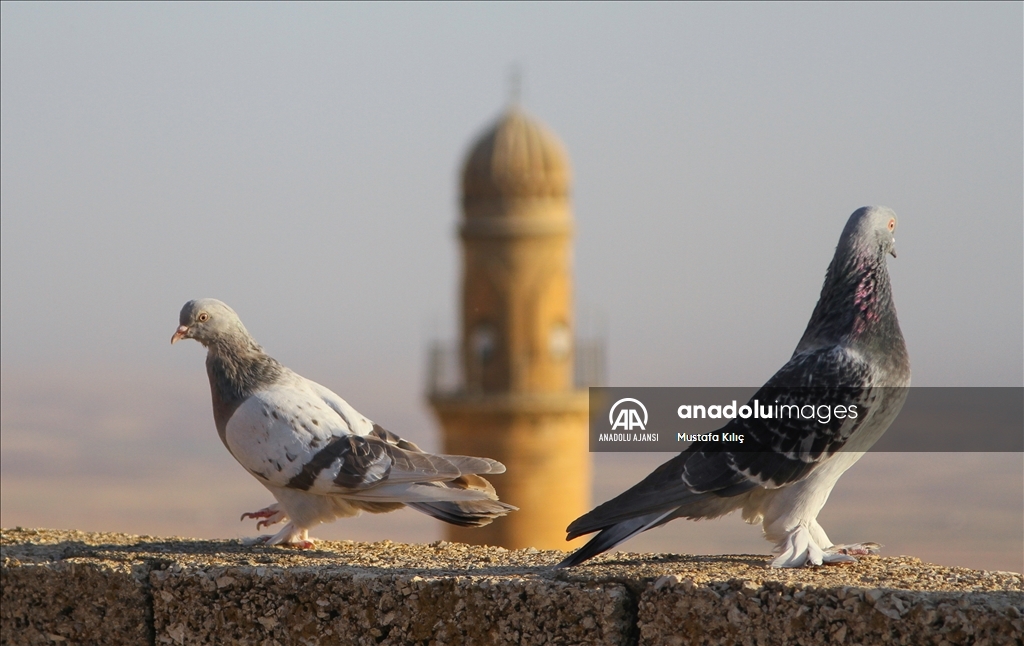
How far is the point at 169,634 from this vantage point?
4473 mm

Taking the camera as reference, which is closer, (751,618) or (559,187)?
(751,618)

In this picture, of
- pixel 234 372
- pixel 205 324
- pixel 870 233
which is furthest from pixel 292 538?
pixel 870 233

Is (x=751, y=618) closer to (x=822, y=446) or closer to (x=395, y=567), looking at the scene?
(x=822, y=446)

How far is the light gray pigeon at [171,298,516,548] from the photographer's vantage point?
15.4ft

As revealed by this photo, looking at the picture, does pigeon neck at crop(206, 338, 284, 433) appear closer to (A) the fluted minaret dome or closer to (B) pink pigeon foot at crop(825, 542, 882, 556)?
(B) pink pigeon foot at crop(825, 542, 882, 556)

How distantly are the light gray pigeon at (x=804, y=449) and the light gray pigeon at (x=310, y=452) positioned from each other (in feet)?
2.26

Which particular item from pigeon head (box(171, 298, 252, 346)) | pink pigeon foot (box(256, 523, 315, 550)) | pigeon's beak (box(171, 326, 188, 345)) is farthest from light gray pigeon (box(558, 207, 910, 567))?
pigeon's beak (box(171, 326, 188, 345))

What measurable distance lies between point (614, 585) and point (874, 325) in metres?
1.29

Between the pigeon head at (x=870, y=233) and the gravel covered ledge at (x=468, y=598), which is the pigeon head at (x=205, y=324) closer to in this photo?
the gravel covered ledge at (x=468, y=598)

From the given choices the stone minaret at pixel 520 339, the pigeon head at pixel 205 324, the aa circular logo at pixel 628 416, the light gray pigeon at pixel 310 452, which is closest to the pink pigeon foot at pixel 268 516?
the light gray pigeon at pixel 310 452

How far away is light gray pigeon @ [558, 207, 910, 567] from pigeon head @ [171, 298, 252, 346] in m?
1.68

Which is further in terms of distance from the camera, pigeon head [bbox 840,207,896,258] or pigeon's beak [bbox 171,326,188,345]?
pigeon's beak [bbox 171,326,188,345]

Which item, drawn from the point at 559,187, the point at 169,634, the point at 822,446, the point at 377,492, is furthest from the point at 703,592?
the point at 559,187

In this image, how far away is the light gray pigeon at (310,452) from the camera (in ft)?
15.4
